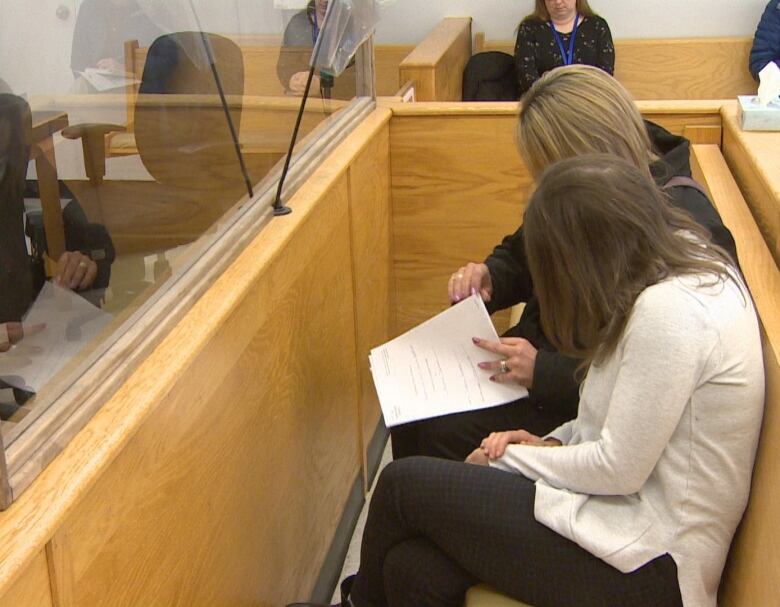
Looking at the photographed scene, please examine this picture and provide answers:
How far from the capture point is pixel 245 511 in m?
1.48

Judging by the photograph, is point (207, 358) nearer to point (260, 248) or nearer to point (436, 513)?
point (260, 248)

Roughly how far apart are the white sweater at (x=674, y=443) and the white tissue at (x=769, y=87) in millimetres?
1031

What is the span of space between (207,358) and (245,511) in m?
0.32

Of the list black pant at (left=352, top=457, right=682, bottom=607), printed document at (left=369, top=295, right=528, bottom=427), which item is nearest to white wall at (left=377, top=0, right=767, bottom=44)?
printed document at (left=369, top=295, right=528, bottom=427)

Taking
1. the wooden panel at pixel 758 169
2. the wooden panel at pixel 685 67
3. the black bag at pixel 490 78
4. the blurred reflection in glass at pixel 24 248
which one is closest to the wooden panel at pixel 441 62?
the black bag at pixel 490 78

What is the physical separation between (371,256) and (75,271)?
3.62 ft

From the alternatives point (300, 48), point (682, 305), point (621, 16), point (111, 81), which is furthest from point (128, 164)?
point (621, 16)

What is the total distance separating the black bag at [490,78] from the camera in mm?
4277

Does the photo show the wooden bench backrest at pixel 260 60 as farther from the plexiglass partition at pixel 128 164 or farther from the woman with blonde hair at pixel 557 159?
the woman with blonde hair at pixel 557 159

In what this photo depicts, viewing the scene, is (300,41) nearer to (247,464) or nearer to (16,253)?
(16,253)

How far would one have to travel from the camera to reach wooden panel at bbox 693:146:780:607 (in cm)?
115

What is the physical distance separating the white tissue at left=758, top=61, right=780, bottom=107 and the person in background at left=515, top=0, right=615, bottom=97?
2008mm

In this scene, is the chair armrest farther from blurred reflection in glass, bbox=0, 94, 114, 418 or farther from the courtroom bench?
the courtroom bench

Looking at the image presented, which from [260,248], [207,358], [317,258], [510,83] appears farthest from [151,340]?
[510,83]
